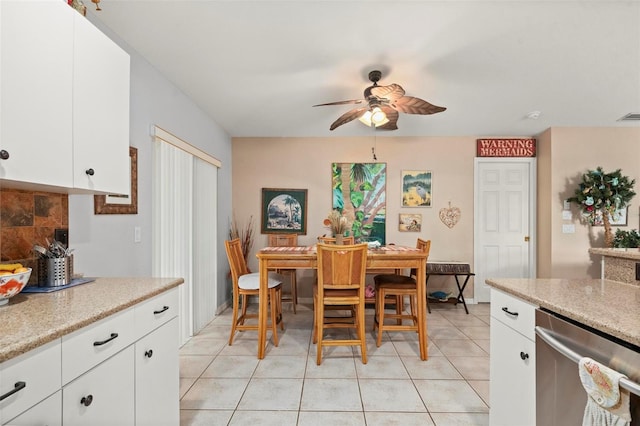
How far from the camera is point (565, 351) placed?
3.40ft

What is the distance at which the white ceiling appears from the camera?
1846mm

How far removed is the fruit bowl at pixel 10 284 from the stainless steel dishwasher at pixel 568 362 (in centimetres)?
202

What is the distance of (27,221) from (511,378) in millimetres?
2462

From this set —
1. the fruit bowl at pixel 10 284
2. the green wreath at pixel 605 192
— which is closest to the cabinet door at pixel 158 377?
the fruit bowl at pixel 10 284

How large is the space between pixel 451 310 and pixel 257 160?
353 centimetres

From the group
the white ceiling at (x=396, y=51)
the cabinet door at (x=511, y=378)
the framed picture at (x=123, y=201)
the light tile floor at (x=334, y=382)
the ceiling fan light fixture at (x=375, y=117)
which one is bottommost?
the light tile floor at (x=334, y=382)

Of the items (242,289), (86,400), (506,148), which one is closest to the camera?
(86,400)

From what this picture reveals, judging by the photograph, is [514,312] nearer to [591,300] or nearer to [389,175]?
[591,300]

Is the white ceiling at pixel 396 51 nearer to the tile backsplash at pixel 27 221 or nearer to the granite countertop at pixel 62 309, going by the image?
the tile backsplash at pixel 27 221

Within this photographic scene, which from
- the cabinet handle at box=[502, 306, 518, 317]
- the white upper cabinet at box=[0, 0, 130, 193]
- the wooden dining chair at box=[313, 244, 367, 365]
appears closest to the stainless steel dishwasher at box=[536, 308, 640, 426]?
the cabinet handle at box=[502, 306, 518, 317]

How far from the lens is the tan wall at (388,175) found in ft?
14.4

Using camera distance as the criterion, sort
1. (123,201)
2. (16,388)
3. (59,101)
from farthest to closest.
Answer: (123,201)
(59,101)
(16,388)

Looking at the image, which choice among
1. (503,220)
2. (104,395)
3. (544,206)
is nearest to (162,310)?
(104,395)

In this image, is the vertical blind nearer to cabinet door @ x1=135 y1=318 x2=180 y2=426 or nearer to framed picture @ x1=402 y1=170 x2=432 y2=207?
cabinet door @ x1=135 y1=318 x2=180 y2=426
